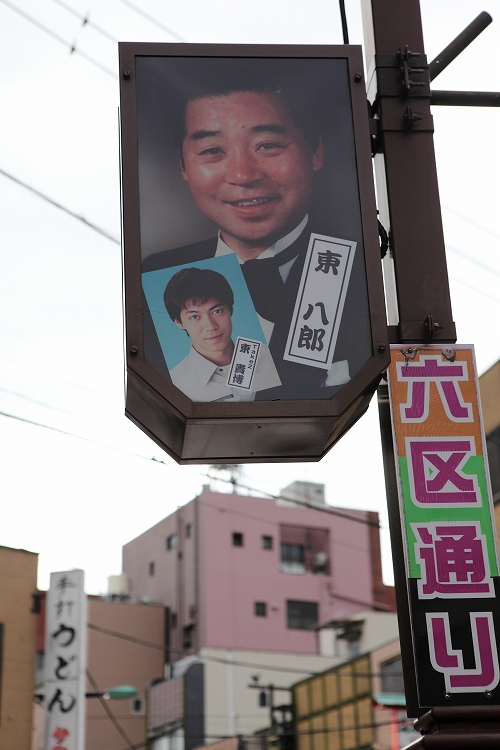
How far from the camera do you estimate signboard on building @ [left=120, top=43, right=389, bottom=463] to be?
387 centimetres

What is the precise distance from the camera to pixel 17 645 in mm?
24359

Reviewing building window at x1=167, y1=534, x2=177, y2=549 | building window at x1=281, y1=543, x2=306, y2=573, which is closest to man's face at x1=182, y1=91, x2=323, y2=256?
building window at x1=167, y1=534, x2=177, y2=549

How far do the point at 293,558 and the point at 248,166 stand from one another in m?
46.5

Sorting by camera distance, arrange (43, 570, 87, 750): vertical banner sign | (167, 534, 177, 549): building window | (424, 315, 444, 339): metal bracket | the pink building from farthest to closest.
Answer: (167, 534, 177, 549): building window → the pink building → (43, 570, 87, 750): vertical banner sign → (424, 315, 444, 339): metal bracket

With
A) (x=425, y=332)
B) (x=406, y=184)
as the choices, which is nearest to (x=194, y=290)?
(x=425, y=332)

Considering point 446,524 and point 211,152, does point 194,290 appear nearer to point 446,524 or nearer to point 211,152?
point 211,152

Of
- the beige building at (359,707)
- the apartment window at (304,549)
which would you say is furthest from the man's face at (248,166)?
the apartment window at (304,549)

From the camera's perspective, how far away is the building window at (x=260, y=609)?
1836 inches

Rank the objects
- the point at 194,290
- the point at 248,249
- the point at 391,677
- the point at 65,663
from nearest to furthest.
→ 1. the point at 194,290
2. the point at 248,249
3. the point at 65,663
4. the point at 391,677

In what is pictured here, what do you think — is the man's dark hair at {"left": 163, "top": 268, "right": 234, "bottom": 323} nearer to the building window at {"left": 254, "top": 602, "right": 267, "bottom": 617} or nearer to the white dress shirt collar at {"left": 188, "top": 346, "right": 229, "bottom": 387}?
the white dress shirt collar at {"left": 188, "top": 346, "right": 229, "bottom": 387}

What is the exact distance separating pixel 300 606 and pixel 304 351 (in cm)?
4607

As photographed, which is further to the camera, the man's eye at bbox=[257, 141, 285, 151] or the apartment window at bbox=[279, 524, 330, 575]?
the apartment window at bbox=[279, 524, 330, 575]

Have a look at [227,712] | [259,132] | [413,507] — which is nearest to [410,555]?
[413,507]

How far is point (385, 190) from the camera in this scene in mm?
4398
